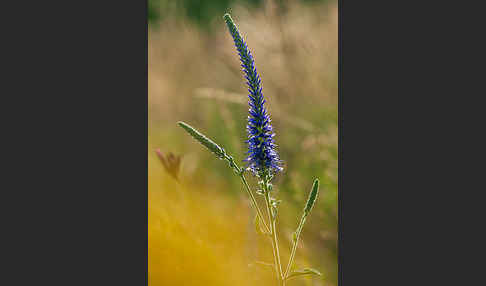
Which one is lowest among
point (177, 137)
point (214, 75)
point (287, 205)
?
point (287, 205)

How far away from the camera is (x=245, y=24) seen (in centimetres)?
267

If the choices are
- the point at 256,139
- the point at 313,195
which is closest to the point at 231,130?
the point at 256,139

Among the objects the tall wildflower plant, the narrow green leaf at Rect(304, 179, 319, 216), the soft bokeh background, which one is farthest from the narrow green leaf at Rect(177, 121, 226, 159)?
the soft bokeh background

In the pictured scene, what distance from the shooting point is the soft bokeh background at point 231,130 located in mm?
2438

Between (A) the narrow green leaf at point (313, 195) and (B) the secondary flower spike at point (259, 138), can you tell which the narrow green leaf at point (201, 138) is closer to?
(B) the secondary flower spike at point (259, 138)

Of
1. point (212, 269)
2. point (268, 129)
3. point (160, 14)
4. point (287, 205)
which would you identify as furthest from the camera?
point (160, 14)

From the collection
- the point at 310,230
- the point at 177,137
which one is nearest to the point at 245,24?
the point at 177,137

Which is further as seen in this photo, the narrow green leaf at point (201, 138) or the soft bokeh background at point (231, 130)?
the soft bokeh background at point (231, 130)

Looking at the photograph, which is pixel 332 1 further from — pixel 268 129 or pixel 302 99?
pixel 268 129

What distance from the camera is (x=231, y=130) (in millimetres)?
2820

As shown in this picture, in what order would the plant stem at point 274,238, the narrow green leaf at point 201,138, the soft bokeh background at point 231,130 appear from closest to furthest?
the narrow green leaf at point 201,138 < the plant stem at point 274,238 < the soft bokeh background at point 231,130

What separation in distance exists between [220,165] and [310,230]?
717mm

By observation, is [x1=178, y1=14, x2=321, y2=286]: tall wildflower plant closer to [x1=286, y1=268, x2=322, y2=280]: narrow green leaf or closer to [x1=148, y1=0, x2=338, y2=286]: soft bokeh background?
[x1=286, y1=268, x2=322, y2=280]: narrow green leaf

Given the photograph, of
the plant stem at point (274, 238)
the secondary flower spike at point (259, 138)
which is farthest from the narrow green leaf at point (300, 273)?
the secondary flower spike at point (259, 138)
